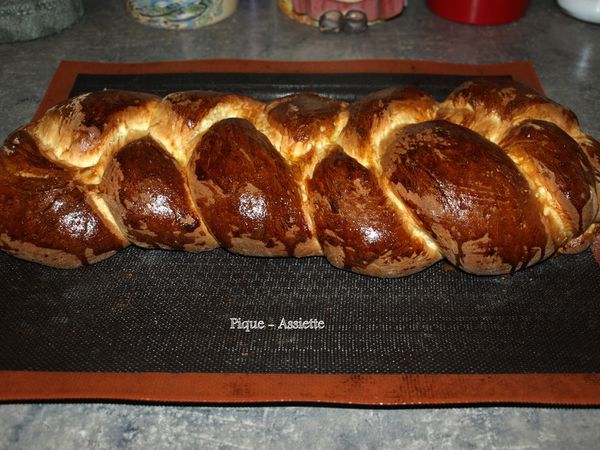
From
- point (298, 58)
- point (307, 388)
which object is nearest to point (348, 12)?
point (298, 58)

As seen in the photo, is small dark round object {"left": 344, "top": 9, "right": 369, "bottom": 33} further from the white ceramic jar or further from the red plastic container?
the white ceramic jar

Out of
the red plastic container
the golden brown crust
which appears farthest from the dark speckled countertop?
the golden brown crust

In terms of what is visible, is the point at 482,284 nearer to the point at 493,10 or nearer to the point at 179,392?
the point at 179,392

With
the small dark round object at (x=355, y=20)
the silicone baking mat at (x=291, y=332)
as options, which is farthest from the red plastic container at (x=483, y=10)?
the silicone baking mat at (x=291, y=332)

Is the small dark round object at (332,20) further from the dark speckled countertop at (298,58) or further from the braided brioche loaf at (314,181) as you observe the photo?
the braided brioche loaf at (314,181)

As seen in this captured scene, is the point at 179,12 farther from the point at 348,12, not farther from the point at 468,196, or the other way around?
the point at 468,196

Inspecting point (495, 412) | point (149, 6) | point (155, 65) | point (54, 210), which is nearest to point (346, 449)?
point (495, 412)
